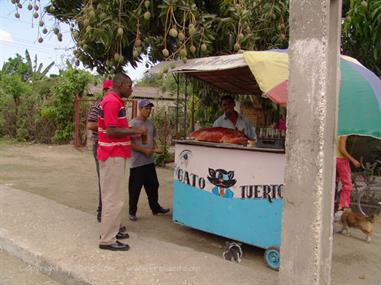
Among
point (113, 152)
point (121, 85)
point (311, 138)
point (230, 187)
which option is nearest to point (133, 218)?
point (230, 187)

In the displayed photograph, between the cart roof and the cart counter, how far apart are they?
890mm

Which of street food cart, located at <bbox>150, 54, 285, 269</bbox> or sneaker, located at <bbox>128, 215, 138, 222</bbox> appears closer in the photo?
street food cart, located at <bbox>150, 54, 285, 269</bbox>

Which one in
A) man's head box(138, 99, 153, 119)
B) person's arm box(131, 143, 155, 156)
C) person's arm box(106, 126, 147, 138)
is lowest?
person's arm box(131, 143, 155, 156)

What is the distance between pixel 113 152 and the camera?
4.43 m

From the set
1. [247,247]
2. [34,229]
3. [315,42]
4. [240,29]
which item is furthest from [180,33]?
[34,229]

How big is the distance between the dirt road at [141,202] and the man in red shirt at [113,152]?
1.07m

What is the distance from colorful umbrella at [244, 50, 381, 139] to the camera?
422 cm

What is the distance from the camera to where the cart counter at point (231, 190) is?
14.9 ft

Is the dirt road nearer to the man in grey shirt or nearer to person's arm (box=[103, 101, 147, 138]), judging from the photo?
the man in grey shirt

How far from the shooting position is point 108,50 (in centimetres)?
525

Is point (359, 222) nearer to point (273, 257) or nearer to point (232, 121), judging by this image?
point (273, 257)

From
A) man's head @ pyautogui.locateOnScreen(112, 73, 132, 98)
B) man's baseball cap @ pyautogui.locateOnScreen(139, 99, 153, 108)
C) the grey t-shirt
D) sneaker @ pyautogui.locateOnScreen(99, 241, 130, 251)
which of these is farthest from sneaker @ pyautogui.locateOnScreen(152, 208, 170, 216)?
man's head @ pyautogui.locateOnScreen(112, 73, 132, 98)

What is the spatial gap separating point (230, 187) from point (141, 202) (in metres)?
2.90

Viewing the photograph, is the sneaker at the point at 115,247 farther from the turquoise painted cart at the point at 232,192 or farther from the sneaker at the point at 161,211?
the sneaker at the point at 161,211
